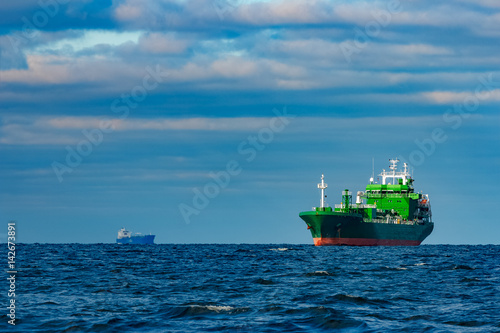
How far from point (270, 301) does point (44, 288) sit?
1376 cm

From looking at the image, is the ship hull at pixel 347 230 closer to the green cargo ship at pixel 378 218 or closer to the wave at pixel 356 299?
the green cargo ship at pixel 378 218

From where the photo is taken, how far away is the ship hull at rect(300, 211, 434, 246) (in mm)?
122000

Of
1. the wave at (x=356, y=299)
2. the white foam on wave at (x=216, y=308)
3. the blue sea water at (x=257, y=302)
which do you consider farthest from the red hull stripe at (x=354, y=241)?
the white foam on wave at (x=216, y=308)

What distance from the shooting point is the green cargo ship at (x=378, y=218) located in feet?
405

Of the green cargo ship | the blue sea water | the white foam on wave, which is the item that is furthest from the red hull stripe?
the white foam on wave

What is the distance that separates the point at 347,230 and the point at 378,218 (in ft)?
46.6

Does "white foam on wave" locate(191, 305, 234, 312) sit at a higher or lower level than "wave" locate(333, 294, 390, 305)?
lower

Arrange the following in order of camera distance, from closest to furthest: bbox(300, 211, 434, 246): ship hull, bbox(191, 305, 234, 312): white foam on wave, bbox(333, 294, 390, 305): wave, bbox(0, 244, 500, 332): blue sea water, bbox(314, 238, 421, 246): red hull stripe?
bbox(0, 244, 500, 332): blue sea water, bbox(191, 305, 234, 312): white foam on wave, bbox(333, 294, 390, 305): wave, bbox(300, 211, 434, 246): ship hull, bbox(314, 238, 421, 246): red hull stripe

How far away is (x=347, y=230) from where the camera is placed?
409 feet

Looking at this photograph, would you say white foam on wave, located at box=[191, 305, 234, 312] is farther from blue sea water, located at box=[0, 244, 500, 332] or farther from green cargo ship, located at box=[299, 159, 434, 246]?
green cargo ship, located at box=[299, 159, 434, 246]

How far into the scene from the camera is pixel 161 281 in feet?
146

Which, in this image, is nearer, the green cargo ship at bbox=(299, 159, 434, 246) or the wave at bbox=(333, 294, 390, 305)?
the wave at bbox=(333, 294, 390, 305)

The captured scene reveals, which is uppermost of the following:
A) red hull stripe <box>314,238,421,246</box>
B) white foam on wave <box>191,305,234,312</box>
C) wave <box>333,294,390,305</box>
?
red hull stripe <box>314,238,421,246</box>

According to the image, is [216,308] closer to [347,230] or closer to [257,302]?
[257,302]
